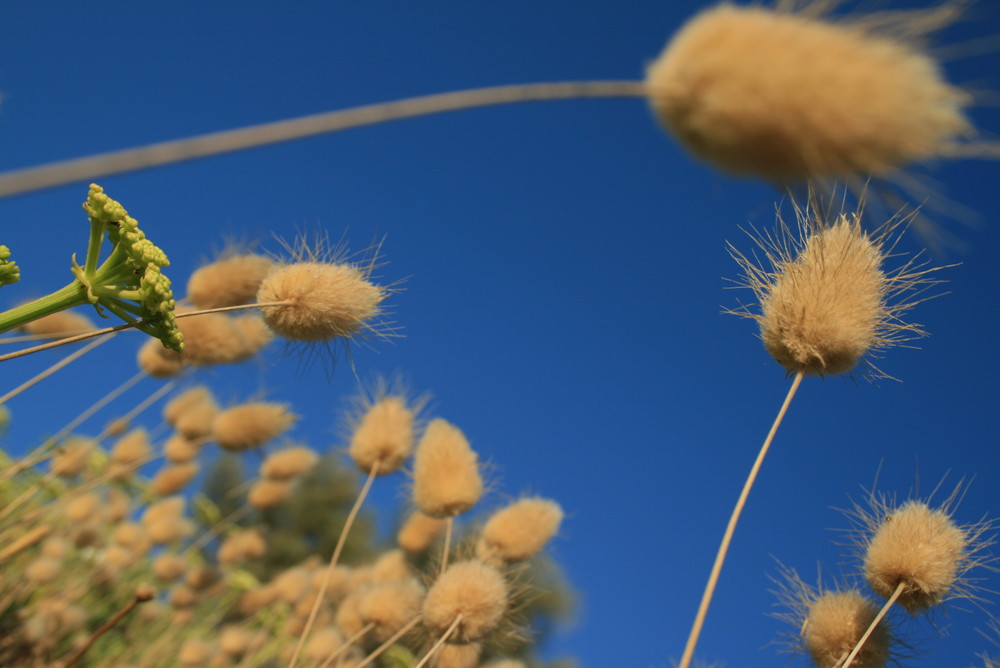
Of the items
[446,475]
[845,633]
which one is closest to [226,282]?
[446,475]

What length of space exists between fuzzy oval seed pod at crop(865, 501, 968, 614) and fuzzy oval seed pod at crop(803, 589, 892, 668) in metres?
0.09

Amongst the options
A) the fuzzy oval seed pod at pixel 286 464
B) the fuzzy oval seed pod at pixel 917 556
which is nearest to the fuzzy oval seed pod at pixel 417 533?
the fuzzy oval seed pod at pixel 286 464

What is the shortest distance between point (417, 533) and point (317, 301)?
8.53 ft

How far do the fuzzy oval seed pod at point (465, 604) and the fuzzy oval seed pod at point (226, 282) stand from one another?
141cm

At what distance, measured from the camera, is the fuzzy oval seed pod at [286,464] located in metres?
4.59

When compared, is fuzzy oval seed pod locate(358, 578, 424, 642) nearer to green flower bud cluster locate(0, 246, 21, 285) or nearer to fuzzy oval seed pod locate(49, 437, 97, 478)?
fuzzy oval seed pod locate(49, 437, 97, 478)

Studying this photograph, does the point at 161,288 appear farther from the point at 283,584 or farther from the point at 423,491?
the point at 283,584

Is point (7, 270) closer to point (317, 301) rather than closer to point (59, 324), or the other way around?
point (317, 301)

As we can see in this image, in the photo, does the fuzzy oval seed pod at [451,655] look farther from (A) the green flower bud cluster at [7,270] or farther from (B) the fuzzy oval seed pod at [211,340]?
(A) the green flower bud cluster at [7,270]

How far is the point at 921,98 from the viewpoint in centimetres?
82

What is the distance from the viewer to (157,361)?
3.16 m

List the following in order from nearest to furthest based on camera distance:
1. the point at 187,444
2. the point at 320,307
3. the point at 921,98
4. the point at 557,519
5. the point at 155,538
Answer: the point at 921,98
the point at 320,307
the point at 557,519
the point at 187,444
the point at 155,538

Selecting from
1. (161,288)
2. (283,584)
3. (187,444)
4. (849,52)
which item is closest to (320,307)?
(161,288)

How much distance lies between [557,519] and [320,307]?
1710mm
